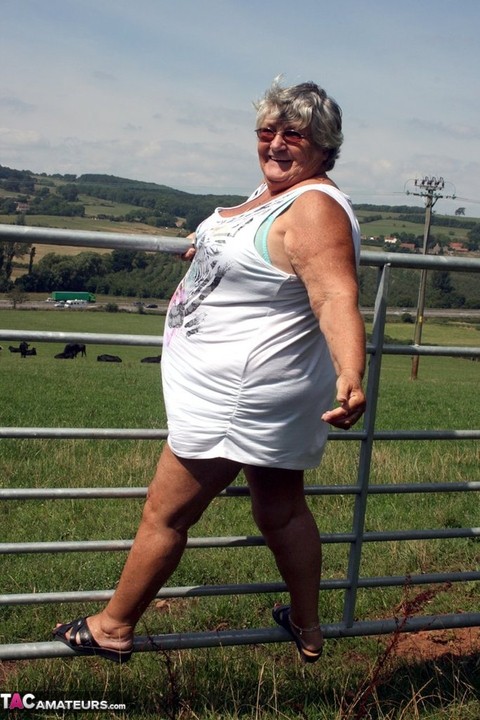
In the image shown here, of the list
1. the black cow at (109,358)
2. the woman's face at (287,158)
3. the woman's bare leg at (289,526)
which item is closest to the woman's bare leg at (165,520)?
the woman's bare leg at (289,526)

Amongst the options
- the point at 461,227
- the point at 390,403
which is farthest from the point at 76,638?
the point at 461,227

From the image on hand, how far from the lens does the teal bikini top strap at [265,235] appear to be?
264 cm

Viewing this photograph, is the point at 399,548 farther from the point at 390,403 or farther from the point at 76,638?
the point at 390,403

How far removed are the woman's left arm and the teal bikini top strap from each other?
5cm

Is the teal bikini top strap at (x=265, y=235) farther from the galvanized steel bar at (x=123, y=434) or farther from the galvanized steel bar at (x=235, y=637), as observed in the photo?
the galvanized steel bar at (x=235, y=637)

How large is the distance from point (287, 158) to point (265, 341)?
0.54 meters

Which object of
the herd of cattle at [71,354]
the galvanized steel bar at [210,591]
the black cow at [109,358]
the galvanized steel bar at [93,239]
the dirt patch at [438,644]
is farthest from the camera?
the herd of cattle at [71,354]

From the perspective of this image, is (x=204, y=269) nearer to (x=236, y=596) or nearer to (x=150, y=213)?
(x=236, y=596)

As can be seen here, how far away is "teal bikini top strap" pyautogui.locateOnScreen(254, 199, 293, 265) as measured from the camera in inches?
104

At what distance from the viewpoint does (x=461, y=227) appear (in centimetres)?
8038

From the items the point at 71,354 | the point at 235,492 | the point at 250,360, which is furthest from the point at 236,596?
the point at 71,354

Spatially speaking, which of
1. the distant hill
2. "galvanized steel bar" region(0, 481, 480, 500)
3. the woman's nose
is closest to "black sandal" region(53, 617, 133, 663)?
"galvanized steel bar" region(0, 481, 480, 500)

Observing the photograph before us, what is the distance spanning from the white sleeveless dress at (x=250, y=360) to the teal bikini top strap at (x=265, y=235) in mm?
14

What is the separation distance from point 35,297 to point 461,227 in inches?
3112
